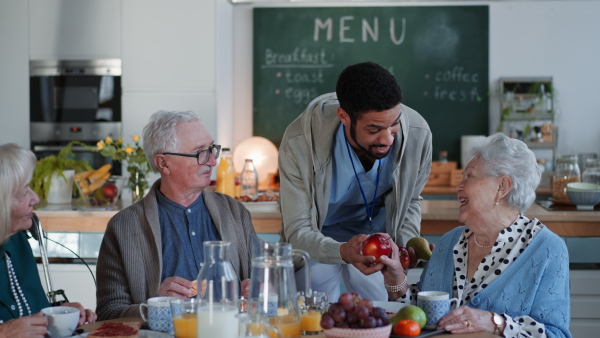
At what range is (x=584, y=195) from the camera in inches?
139

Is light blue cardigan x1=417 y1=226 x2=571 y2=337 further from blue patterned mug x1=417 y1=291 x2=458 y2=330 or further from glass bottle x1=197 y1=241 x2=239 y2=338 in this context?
glass bottle x1=197 y1=241 x2=239 y2=338

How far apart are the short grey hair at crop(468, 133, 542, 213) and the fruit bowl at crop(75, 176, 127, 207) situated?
212cm

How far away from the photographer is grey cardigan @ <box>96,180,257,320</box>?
2.30 metres

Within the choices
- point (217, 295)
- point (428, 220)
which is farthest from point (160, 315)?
point (428, 220)

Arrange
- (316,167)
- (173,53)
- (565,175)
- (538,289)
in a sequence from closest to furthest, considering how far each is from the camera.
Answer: (538,289), (316,167), (565,175), (173,53)

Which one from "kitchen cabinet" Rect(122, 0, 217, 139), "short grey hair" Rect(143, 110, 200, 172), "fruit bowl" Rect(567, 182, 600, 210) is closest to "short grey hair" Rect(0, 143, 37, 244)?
"short grey hair" Rect(143, 110, 200, 172)

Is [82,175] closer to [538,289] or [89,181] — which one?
[89,181]

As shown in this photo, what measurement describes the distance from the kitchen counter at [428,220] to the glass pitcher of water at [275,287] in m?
1.83

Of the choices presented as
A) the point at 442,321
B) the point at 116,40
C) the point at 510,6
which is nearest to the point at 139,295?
the point at 442,321

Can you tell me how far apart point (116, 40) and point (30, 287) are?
11.5 feet

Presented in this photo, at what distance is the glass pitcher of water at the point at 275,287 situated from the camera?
1635 mm

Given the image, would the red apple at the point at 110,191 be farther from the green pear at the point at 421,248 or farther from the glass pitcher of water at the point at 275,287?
the glass pitcher of water at the point at 275,287

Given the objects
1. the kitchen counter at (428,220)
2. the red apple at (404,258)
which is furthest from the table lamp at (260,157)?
the red apple at (404,258)

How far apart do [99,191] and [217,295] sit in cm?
234
